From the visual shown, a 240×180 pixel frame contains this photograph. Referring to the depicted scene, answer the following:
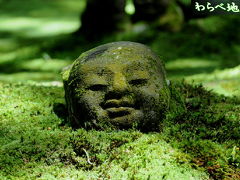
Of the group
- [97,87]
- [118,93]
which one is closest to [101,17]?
[97,87]

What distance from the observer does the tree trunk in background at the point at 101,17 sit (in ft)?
40.5

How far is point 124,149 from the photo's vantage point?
4.62 meters

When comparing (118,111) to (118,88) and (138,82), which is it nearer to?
(118,88)

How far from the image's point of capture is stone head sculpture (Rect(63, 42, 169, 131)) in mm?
4930

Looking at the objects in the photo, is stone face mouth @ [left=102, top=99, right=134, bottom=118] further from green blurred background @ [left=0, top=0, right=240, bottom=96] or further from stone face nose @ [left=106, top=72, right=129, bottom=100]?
green blurred background @ [left=0, top=0, right=240, bottom=96]

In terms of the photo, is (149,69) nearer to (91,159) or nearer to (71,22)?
(91,159)

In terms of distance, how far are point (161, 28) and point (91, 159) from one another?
9408mm

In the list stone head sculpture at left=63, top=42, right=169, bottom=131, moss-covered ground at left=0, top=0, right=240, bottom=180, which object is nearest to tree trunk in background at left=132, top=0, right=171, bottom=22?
moss-covered ground at left=0, top=0, right=240, bottom=180

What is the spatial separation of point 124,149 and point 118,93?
2.60 ft

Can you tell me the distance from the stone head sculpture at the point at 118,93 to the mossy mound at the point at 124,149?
0.19 meters

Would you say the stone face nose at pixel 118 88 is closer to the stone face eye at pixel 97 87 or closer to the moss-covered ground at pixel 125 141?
the stone face eye at pixel 97 87

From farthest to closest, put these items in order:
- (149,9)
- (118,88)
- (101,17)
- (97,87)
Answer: (149,9)
(101,17)
(97,87)
(118,88)

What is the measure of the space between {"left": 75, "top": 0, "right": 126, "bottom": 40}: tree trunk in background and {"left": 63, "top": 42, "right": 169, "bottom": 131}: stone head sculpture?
7.53 meters

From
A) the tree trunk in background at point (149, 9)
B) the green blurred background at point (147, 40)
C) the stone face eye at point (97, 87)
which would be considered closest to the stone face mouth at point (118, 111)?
the stone face eye at point (97, 87)
